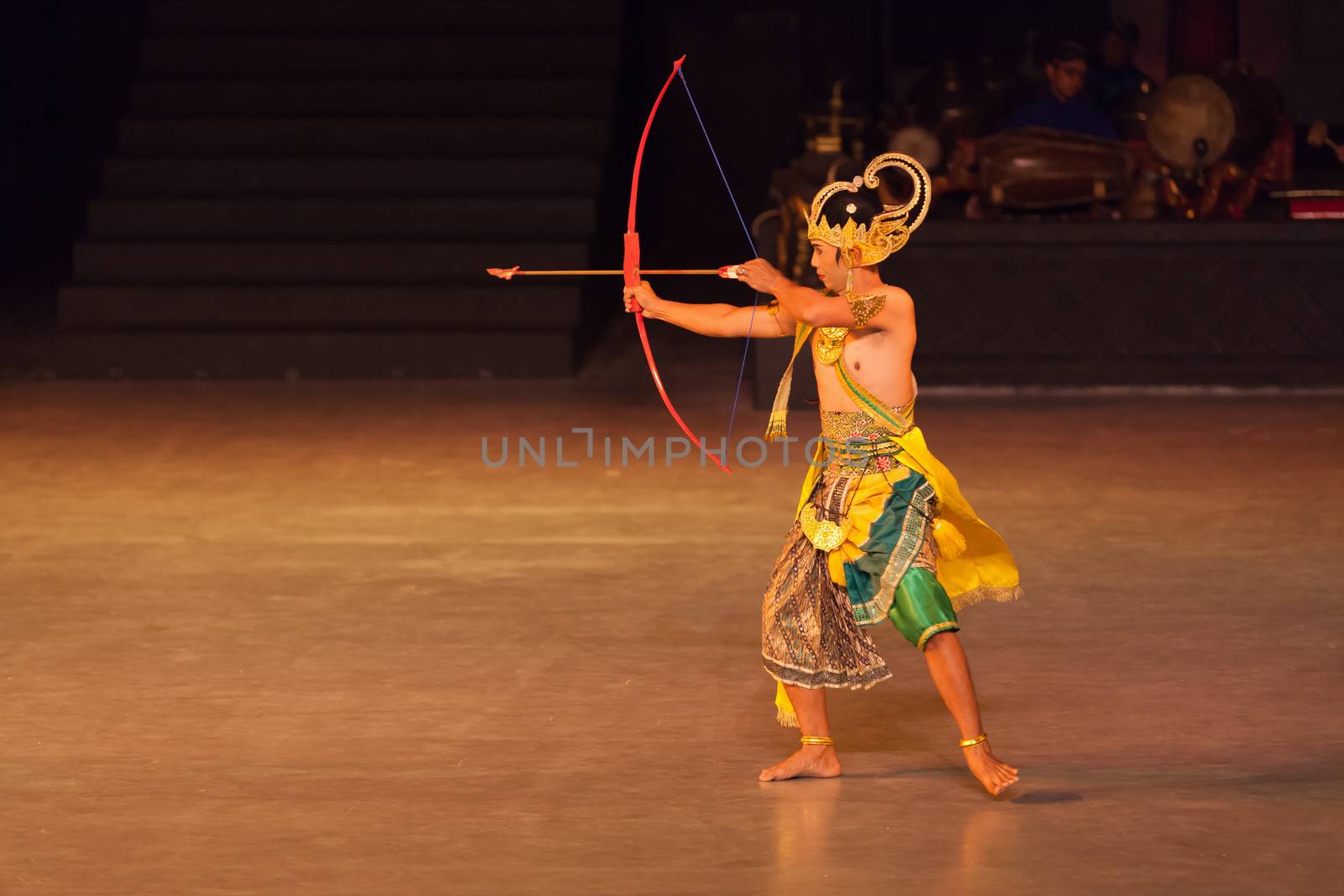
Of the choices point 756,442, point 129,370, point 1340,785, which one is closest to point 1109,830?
point 1340,785

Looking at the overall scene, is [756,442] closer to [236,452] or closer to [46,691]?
[236,452]

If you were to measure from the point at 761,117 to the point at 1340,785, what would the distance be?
11.7 m

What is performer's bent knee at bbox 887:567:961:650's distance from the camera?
4812mm

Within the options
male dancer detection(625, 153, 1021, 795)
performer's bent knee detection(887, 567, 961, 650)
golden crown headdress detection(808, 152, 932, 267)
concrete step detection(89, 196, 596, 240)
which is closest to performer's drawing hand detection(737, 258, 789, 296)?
male dancer detection(625, 153, 1021, 795)

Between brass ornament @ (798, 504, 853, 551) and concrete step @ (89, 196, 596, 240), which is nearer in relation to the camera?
brass ornament @ (798, 504, 853, 551)

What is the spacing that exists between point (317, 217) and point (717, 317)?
324 inches

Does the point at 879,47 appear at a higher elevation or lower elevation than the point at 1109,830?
higher

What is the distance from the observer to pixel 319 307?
12.3 meters

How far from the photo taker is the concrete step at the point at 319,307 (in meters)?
12.2

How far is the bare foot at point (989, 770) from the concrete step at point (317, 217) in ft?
27.3

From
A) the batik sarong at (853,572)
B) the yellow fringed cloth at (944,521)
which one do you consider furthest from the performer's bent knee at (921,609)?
the yellow fringed cloth at (944,521)

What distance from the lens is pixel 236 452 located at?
9516 millimetres

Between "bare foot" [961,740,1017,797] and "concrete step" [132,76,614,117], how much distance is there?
31.1ft

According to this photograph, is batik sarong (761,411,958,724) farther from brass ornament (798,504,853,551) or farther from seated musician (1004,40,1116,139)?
seated musician (1004,40,1116,139)
